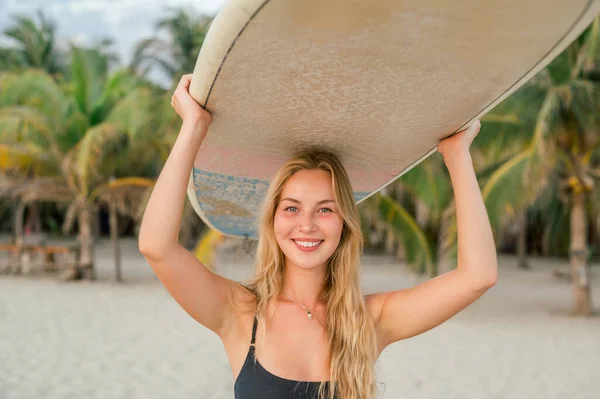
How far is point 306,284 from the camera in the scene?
1865mm

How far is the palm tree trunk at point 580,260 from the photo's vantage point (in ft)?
32.6

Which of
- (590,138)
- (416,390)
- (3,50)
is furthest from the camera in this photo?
(3,50)

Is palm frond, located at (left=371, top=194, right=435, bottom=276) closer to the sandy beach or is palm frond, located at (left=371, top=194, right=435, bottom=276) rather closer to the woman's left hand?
the sandy beach

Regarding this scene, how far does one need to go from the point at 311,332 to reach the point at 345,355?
0.14 metres

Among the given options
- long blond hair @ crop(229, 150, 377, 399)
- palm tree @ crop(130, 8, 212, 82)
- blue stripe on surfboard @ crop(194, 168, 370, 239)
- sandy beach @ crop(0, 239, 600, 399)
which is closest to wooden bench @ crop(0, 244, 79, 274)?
sandy beach @ crop(0, 239, 600, 399)

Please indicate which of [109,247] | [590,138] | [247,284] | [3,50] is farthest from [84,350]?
[3,50]

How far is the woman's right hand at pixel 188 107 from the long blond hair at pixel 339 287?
346 millimetres

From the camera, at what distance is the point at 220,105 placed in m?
1.58

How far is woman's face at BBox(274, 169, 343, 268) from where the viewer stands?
1.74 meters

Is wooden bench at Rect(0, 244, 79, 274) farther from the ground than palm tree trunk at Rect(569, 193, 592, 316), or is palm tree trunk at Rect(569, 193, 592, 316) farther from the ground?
palm tree trunk at Rect(569, 193, 592, 316)

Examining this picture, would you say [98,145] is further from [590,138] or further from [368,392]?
[368,392]

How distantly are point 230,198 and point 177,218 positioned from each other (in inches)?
27.1

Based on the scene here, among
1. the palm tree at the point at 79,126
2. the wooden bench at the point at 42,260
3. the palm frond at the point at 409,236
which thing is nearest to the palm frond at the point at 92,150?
the palm tree at the point at 79,126

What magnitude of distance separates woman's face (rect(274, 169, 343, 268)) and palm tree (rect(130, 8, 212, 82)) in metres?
19.5
